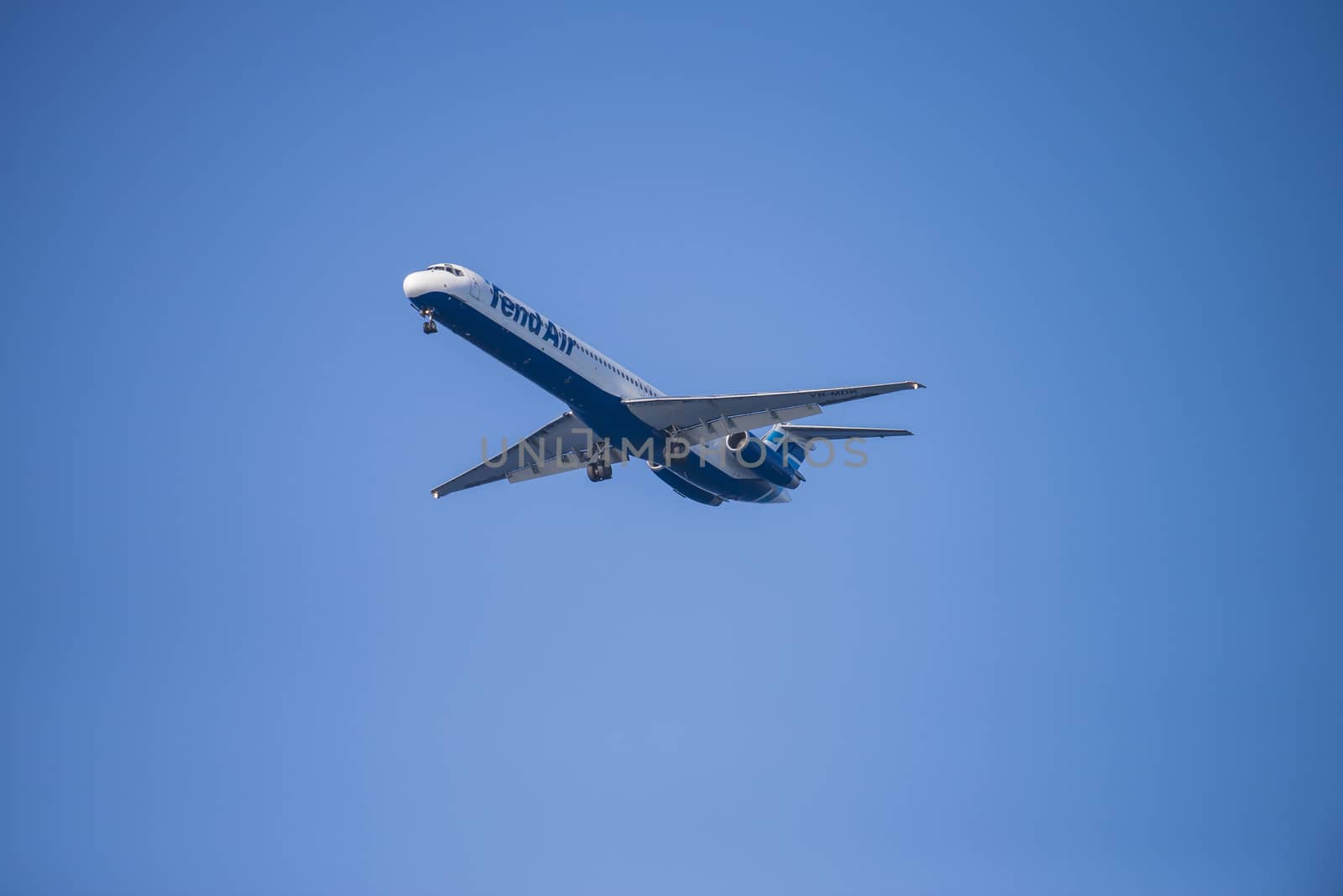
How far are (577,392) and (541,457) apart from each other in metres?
7.87

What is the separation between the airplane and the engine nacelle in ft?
0.14

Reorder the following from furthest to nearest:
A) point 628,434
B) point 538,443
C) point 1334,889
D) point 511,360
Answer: point 1334,889 → point 538,443 → point 628,434 → point 511,360

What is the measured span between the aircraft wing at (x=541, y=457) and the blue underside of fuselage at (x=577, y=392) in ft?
7.48

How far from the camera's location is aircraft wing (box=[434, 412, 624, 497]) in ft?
149

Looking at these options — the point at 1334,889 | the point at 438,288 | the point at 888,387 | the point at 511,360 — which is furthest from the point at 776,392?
the point at 1334,889

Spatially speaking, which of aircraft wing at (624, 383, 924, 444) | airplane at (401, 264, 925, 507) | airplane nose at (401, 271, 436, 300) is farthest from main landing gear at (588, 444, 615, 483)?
airplane nose at (401, 271, 436, 300)

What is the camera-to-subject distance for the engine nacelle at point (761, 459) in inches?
1747

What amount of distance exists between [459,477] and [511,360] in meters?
10.9

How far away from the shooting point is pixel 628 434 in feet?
139

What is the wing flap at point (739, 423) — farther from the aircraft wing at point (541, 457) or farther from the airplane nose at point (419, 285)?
the airplane nose at point (419, 285)

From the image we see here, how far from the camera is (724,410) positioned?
41.2 metres

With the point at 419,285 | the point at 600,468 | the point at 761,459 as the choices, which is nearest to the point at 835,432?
the point at 761,459

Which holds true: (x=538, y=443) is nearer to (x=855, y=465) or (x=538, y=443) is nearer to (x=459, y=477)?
(x=459, y=477)

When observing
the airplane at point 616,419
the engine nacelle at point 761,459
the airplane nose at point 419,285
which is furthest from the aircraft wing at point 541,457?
the airplane nose at point 419,285
